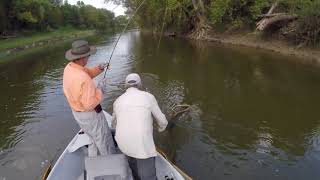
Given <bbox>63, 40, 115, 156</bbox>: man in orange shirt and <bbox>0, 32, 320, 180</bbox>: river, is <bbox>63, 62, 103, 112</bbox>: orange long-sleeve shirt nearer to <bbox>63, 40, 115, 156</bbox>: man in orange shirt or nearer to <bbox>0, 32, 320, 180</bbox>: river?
<bbox>63, 40, 115, 156</bbox>: man in orange shirt

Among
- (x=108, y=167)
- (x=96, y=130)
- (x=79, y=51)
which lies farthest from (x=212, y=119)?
(x=79, y=51)

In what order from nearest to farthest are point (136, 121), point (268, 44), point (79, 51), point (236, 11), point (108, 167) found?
point (136, 121) < point (108, 167) < point (79, 51) < point (268, 44) < point (236, 11)

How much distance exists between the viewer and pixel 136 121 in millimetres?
5219

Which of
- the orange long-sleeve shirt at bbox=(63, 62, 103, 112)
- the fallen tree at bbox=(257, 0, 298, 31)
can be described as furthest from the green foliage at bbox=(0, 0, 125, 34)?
the orange long-sleeve shirt at bbox=(63, 62, 103, 112)

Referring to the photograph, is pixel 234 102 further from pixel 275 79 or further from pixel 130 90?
pixel 130 90

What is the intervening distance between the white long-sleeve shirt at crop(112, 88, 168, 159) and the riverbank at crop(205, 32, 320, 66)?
17.2 meters

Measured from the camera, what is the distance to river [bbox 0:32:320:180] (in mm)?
8367

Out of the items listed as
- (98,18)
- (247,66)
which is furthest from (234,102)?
(98,18)

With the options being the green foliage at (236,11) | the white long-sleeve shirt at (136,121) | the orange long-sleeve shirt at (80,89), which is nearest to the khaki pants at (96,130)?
the orange long-sleeve shirt at (80,89)

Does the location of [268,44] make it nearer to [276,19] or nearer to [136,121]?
[276,19]

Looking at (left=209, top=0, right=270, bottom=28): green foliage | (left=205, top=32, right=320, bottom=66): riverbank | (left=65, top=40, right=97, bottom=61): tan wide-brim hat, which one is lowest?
(left=205, top=32, right=320, bottom=66): riverbank

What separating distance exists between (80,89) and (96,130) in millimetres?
853

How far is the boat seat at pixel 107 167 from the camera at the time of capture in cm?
564

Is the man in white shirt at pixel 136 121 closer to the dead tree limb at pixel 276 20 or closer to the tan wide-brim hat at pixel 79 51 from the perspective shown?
the tan wide-brim hat at pixel 79 51
